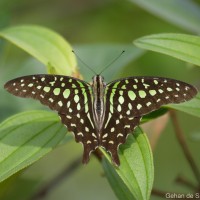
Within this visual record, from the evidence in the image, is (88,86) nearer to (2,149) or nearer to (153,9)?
(2,149)

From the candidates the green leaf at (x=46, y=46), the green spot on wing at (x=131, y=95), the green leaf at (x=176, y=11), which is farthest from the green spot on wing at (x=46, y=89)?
the green leaf at (x=176, y=11)

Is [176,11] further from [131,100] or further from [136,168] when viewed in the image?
[136,168]

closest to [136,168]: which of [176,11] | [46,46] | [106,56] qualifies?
[46,46]

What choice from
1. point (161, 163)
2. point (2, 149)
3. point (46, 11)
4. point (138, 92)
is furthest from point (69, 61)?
point (161, 163)

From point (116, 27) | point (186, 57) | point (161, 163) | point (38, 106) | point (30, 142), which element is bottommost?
point (161, 163)

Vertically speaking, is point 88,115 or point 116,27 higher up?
point 88,115

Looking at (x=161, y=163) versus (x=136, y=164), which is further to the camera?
(x=161, y=163)

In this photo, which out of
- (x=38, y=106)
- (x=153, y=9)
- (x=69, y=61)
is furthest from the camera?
(x=153, y=9)

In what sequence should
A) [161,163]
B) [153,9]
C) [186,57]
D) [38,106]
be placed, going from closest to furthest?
1. [186,57]
2. [38,106]
3. [153,9]
4. [161,163]
